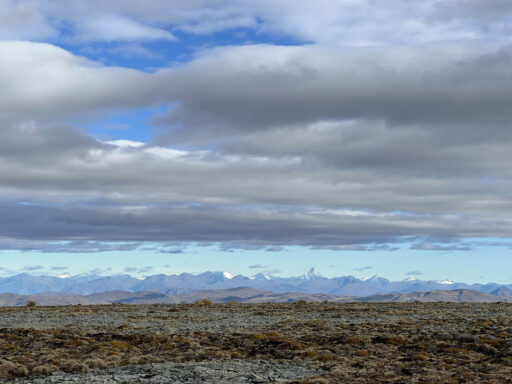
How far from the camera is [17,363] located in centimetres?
3170

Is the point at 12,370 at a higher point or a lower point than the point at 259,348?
lower

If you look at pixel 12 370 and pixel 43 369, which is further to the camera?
pixel 43 369

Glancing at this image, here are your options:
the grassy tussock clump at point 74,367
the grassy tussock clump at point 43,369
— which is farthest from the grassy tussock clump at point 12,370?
the grassy tussock clump at point 74,367

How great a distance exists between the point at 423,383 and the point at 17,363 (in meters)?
21.2

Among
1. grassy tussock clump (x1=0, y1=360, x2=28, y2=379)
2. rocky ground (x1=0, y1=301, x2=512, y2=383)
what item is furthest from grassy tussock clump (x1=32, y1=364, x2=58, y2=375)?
grassy tussock clump (x1=0, y1=360, x2=28, y2=379)

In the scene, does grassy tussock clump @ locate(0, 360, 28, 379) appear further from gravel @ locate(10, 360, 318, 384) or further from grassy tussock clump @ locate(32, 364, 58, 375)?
gravel @ locate(10, 360, 318, 384)

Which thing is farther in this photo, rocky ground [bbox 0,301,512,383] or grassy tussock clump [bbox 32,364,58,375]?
grassy tussock clump [bbox 32,364,58,375]

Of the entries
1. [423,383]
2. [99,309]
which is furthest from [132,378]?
[99,309]

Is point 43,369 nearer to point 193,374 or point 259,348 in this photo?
point 193,374

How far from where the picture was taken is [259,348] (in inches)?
1437

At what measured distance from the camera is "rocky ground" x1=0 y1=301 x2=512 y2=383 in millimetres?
28634

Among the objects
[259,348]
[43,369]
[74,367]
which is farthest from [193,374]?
[259,348]

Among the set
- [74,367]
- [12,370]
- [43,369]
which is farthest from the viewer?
[74,367]

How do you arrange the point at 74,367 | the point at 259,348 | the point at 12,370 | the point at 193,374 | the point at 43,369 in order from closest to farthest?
1. the point at 193,374
2. the point at 12,370
3. the point at 43,369
4. the point at 74,367
5. the point at 259,348
